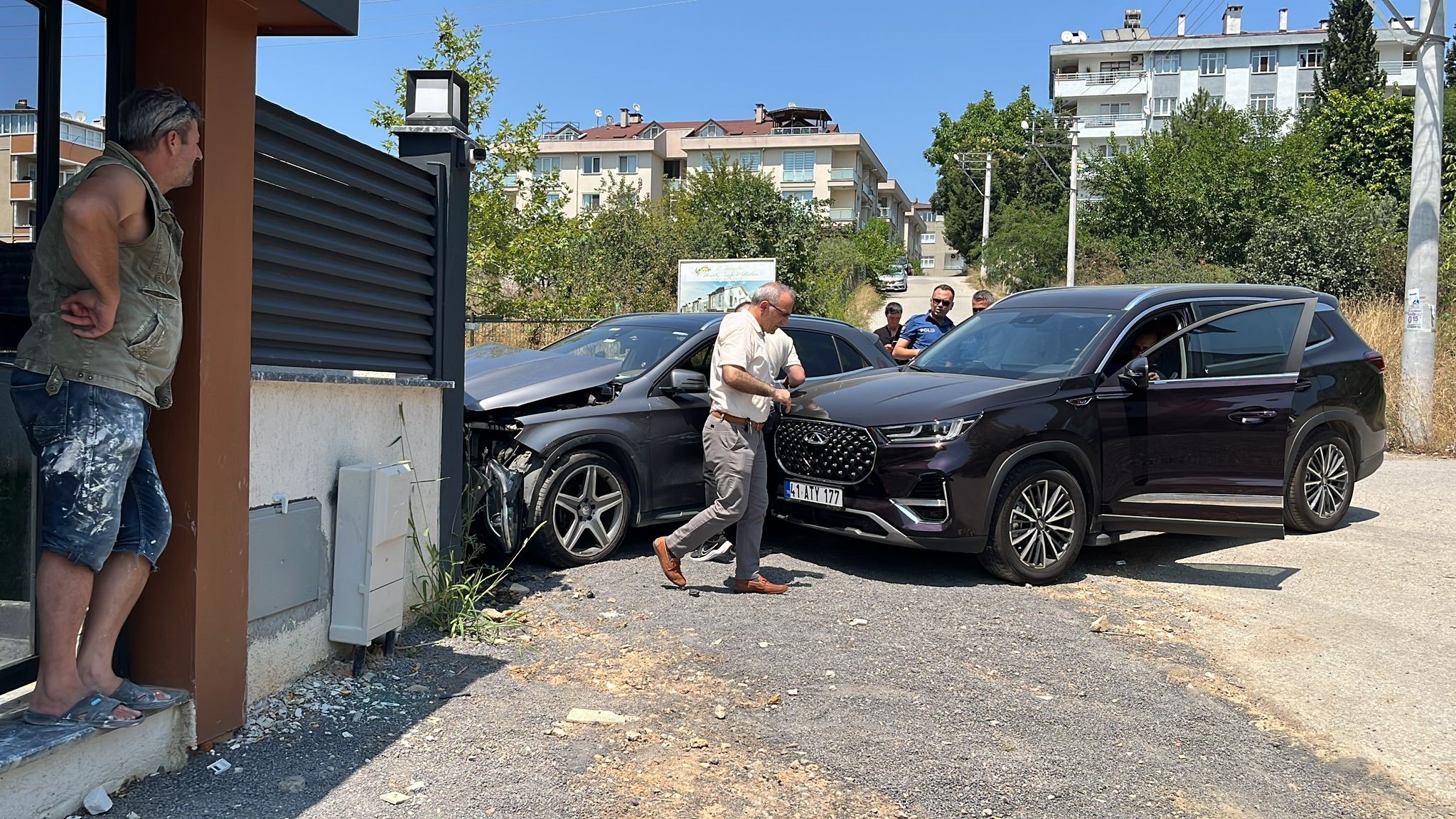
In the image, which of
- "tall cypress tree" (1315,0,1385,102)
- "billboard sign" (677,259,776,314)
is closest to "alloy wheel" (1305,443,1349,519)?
"billboard sign" (677,259,776,314)

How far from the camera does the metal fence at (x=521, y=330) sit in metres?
21.6

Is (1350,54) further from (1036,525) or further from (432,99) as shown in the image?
(432,99)

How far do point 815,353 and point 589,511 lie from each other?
264 centimetres

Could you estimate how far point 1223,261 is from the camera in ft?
133

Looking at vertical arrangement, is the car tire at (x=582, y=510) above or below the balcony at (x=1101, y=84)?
below

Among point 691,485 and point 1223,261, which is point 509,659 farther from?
point 1223,261

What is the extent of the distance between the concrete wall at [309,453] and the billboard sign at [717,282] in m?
15.0

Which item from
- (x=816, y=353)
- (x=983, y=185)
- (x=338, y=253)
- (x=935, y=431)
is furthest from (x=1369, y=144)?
(x=338, y=253)

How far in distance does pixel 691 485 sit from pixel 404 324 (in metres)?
2.83

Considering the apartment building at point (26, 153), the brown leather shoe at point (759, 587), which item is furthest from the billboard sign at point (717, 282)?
the apartment building at point (26, 153)

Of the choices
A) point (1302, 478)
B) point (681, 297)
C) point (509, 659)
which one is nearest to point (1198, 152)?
point (681, 297)

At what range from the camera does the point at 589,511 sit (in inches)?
289

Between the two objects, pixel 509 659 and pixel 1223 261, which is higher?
pixel 1223 261

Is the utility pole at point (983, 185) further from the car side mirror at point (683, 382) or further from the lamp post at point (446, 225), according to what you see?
the lamp post at point (446, 225)
